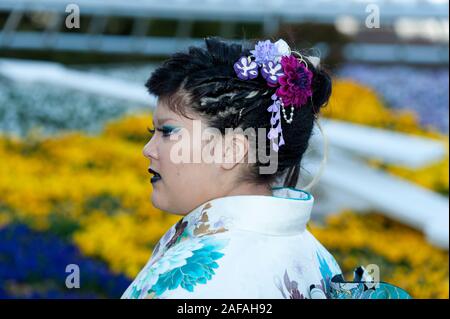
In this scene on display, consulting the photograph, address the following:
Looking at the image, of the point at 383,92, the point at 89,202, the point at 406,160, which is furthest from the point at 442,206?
the point at 383,92

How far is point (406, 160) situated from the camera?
5566 mm

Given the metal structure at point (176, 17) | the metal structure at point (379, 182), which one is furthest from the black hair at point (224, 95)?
the metal structure at point (176, 17)

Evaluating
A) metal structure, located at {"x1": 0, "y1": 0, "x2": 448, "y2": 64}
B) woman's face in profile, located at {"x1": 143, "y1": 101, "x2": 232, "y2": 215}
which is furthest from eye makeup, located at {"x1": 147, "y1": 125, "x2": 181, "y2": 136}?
metal structure, located at {"x1": 0, "y1": 0, "x2": 448, "y2": 64}

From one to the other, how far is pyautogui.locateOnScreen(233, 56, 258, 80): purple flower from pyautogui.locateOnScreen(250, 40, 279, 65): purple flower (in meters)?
0.03

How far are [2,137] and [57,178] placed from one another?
1.57 meters

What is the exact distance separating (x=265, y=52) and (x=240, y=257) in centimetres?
56

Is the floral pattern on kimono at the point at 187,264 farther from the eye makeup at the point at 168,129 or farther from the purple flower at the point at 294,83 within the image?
the purple flower at the point at 294,83

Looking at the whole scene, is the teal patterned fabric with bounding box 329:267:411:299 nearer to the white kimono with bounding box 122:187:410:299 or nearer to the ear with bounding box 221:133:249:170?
the white kimono with bounding box 122:187:410:299

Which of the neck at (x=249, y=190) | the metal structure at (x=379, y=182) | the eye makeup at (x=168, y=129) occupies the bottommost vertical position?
the metal structure at (x=379, y=182)

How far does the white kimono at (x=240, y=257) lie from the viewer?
172 cm

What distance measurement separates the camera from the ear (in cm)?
194

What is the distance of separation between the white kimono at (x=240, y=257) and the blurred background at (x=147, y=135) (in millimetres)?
580

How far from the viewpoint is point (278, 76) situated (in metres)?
1.99
